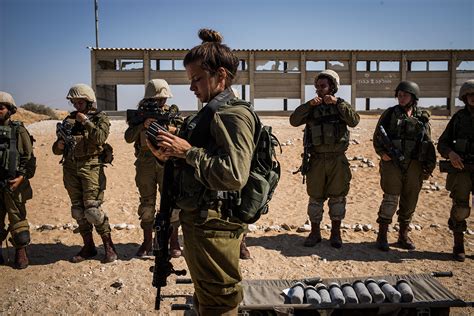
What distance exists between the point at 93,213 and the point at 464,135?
500 centimetres

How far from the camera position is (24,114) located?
80.0 feet

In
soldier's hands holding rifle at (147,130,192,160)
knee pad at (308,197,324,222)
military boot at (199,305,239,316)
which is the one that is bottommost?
knee pad at (308,197,324,222)

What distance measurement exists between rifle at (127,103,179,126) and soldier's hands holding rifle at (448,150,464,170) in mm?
3682

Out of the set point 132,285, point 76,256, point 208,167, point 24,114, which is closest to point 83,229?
point 76,256

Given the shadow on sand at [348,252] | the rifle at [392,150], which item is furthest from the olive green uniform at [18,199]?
the rifle at [392,150]

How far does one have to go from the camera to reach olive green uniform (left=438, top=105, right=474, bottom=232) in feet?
17.1

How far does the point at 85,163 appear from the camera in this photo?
16.7 ft

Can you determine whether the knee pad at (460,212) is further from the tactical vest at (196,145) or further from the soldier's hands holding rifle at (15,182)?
the soldier's hands holding rifle at (15,182)

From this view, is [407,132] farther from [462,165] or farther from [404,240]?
[404,240]

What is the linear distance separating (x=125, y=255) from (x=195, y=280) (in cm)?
325

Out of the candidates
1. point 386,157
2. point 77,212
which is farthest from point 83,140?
point 386,157

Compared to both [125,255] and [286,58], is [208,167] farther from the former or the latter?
[286,58]

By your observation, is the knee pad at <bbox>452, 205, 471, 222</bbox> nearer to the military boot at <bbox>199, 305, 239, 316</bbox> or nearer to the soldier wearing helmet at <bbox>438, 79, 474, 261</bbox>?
the soldier wearing helmet at <bbox>438, 79, 474, 261</bbox>

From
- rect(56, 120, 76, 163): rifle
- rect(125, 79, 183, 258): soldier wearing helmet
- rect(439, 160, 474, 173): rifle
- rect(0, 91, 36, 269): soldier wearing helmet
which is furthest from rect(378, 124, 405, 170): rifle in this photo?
rect(0, 91, 36, 269): soldier wearing helmet
